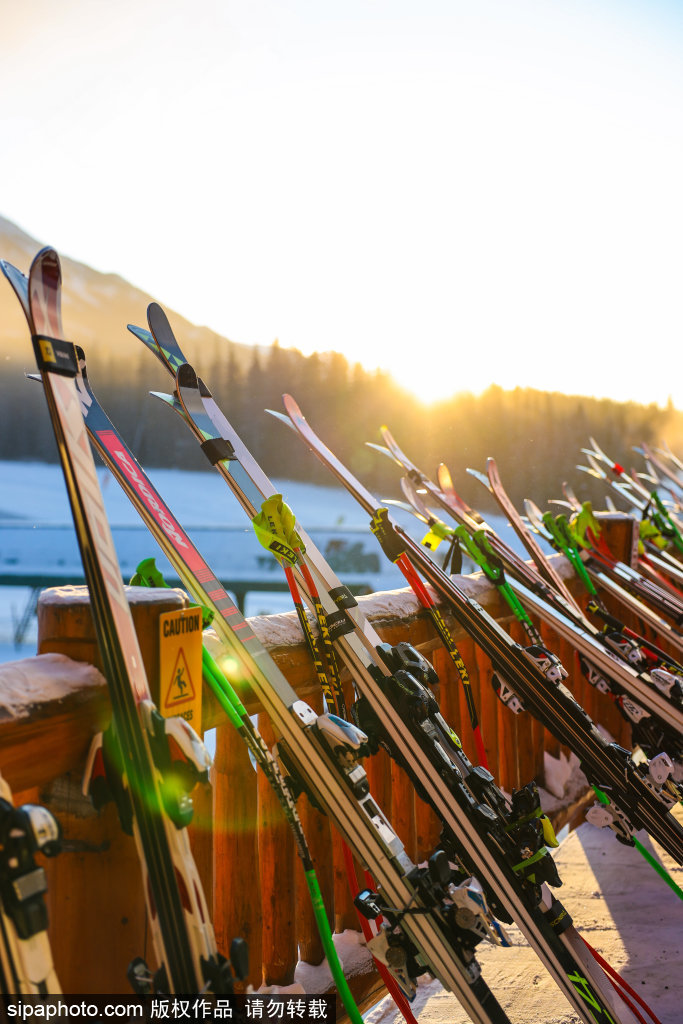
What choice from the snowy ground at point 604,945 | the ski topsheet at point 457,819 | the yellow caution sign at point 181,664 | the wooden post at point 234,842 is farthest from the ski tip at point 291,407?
the snowy ground at point 604,945

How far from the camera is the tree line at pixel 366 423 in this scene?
535 inches

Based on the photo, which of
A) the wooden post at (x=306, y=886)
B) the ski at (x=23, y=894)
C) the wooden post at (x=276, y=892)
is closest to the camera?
the ski at (x=23, y=894)

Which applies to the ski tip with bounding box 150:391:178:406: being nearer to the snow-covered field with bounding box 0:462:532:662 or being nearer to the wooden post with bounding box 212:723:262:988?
the wooden post with bounding box 212:723:262:988

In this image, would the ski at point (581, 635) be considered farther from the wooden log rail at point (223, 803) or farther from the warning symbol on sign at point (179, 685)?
the warning symbol on sign at point (179, 685)

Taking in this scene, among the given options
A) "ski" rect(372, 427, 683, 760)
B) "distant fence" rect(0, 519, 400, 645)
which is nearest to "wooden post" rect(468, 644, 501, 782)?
"ski" rect(372, 427, 683, 760)

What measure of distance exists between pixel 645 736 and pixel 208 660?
4.54 ft

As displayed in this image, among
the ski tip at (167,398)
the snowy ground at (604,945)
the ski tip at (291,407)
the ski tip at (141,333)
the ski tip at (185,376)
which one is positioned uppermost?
the ski tip at (141,333)

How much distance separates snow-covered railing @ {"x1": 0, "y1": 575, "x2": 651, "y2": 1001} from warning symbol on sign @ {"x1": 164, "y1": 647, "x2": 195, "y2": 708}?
1.3 inches

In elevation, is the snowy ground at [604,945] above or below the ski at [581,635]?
below

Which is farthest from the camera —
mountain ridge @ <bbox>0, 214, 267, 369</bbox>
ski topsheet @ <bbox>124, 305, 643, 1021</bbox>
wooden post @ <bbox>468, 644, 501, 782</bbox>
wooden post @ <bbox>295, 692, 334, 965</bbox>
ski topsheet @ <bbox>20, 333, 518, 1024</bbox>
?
mountain ridge @ <bbox>0, 214, 267, 369</bbox>

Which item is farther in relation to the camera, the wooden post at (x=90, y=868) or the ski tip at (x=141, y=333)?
the ski tip at (x=141, y=333)

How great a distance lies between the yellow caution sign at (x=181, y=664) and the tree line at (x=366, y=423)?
2.95m

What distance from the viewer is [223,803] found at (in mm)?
1285

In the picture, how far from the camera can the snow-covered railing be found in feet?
2.62
